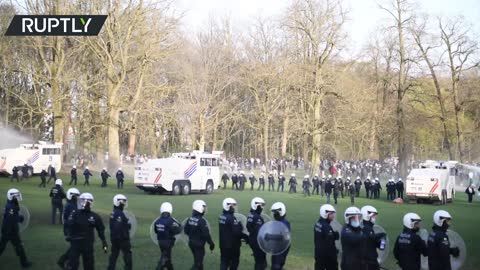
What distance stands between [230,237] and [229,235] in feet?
0.14

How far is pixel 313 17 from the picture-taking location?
1363 inches

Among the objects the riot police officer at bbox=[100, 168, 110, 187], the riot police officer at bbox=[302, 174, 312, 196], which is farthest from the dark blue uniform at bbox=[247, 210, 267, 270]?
the riot police officer at bbox=[302, 174, 312, 196]

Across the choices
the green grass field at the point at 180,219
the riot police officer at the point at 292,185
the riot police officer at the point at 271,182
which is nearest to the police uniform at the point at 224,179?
the green grass field at the point at 180,219

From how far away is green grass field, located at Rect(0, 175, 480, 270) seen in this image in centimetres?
1383

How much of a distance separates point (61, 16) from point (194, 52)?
12.5 metres

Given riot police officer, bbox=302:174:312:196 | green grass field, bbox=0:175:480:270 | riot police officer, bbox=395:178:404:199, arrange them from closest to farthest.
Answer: green grass field, bbox=0:175:480:270 < riot police officer, bbox=395:178:404:199 < riot police officer, bbox=302:174:312:196

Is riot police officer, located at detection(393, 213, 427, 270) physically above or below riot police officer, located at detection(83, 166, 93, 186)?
below

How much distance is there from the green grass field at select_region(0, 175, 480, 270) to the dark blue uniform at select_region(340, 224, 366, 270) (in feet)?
12.7

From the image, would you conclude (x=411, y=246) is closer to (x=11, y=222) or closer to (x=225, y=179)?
(x=11, y=222)

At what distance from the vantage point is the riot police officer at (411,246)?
973cm

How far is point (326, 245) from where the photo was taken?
10.3 meters

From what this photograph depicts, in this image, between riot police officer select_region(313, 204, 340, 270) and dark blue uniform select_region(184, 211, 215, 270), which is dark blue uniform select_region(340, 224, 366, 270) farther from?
dark blue uniform select_region(184, 211, 215, 270)

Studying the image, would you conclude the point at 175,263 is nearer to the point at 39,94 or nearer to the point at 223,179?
the point at 39,94

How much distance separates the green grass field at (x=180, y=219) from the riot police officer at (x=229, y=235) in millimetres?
1965
